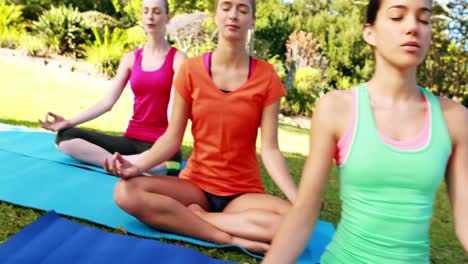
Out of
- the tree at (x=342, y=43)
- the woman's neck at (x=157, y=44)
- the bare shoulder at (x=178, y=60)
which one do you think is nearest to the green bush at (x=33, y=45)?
the woman's neck at (x=157, y=44)

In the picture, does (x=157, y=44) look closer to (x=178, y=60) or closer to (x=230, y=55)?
(x=178, y=60)

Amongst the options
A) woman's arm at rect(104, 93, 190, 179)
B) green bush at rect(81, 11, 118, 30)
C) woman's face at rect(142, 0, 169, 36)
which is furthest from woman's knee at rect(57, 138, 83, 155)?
green bush at rect(81, 11, 118, 30)

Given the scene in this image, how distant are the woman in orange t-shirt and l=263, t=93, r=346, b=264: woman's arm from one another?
143 centimetres

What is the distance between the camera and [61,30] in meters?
13.0

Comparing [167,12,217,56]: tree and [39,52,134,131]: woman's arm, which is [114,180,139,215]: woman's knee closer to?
[39,52,134,131]: woman's arm

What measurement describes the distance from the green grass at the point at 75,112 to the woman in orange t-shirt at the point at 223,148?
195mm

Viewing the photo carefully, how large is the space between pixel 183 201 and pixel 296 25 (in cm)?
2038

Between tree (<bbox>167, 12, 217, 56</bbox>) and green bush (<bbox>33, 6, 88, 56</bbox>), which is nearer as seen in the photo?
green bush (<bbox>33, 6, 88, 56</bbox>)

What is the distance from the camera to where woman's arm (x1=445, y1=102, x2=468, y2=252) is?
1306mm

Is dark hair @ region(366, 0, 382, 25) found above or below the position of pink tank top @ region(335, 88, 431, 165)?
above

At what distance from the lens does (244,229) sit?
9.42 ft

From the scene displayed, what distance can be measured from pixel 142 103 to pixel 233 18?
154 cm

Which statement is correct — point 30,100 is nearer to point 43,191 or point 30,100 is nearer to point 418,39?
point 43,191

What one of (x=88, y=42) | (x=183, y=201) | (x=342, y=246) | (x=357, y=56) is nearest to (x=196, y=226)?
(x=183, y=201)
